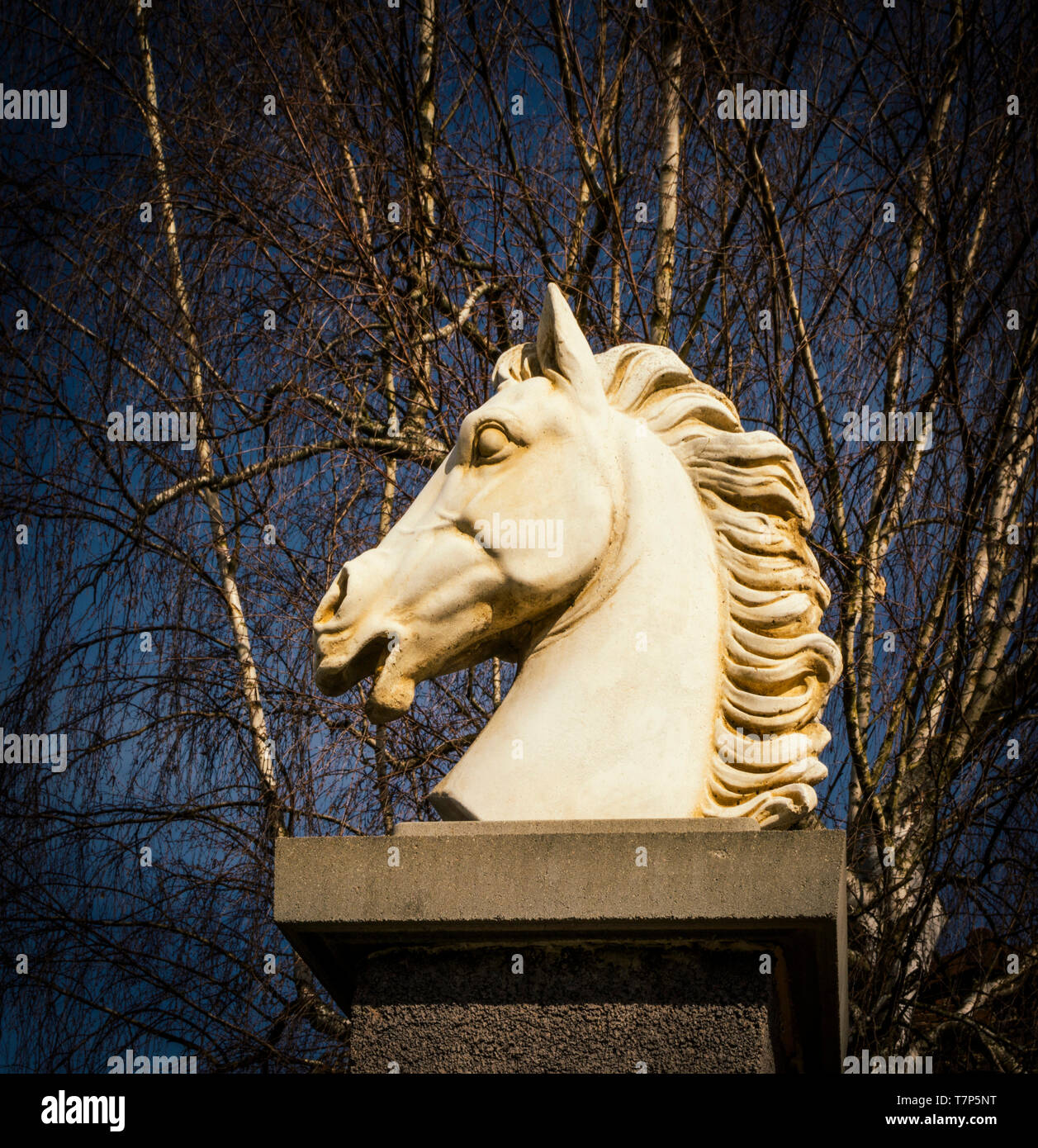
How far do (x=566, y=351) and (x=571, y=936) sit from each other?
4.07ft

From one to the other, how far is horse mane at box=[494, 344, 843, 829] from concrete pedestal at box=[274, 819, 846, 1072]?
187 millimetres

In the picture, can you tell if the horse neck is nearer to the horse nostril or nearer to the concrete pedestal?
the concrete pedestal

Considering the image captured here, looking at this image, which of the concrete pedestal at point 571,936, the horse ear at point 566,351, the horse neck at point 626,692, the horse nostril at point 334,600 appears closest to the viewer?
the concrete pedestal at point 571,936

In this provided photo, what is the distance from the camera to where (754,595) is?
3.24 meters

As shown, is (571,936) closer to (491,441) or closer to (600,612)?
(600,612)

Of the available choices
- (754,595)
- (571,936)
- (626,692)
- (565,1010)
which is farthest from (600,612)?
(565,1010)

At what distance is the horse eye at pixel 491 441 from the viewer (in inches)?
129

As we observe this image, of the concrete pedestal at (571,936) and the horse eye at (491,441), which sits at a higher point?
the horse eye at (491,441)

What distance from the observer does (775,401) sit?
703cm

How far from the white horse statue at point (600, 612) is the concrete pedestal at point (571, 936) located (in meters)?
0.17

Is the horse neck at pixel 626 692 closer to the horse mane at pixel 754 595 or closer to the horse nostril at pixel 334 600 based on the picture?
the horse mane at pixel 754 595

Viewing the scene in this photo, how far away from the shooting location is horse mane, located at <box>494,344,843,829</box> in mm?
3094

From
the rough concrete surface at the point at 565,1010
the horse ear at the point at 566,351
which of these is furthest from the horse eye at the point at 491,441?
the rough concrete surface at the point at 565,1010

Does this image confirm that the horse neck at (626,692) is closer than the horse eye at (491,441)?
Answer: Yes
